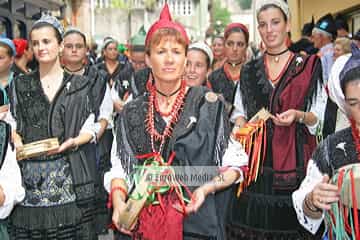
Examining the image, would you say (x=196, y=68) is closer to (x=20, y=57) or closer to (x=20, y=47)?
(x=20, y=47)

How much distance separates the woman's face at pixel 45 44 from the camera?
3.73 metres

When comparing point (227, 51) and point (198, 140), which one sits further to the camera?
point (227, 51)

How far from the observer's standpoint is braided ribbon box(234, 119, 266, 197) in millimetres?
3609

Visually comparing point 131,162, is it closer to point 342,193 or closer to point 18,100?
point 342,193

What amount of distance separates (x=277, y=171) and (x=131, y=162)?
1.26 meters

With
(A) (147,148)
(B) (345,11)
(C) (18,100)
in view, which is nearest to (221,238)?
(A) (147,148)

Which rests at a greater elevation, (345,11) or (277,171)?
(345,11)

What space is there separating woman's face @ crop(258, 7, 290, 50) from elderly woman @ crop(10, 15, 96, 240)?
1.36 m

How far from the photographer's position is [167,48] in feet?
9.10

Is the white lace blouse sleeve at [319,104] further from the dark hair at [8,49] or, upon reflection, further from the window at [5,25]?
the window at [5,25]

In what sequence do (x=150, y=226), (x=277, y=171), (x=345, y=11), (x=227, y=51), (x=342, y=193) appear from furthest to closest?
(x=345, y=11)
(x=227, y=51)
(x=277, y=171)
(x=150, y=226)
(x=342, y=193)

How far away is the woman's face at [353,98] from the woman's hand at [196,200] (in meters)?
0.77

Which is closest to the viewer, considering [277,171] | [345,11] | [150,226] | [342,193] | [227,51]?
[342,193]

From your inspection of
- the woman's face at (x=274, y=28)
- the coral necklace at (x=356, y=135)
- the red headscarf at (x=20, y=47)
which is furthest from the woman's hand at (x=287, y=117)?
the red headscarf at (x=20, y=47)
